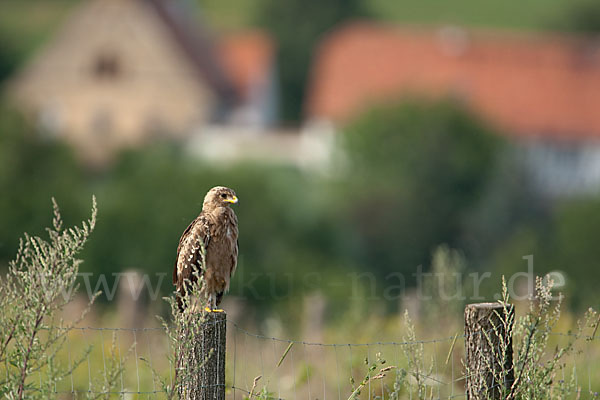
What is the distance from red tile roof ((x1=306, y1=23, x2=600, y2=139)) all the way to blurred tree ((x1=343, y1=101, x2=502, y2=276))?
9.79ft

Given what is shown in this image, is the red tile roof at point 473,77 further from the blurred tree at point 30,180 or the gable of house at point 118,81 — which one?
the blurred tree at point 30,180

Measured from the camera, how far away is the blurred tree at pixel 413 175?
187ft

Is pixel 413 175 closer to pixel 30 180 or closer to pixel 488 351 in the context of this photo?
pixel 30 180

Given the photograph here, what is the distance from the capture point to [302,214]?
54000 mm

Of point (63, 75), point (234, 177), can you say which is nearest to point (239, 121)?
A: point (63, 75)

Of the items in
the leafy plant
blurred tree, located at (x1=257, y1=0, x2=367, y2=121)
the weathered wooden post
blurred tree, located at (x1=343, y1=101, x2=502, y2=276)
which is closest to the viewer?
the leafy plant

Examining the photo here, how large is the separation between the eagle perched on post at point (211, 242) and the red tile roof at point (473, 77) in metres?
58.0

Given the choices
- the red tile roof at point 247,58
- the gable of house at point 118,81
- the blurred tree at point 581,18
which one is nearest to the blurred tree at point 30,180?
the gable of house at point 118,81

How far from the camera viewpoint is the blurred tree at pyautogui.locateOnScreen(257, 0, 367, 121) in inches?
2977

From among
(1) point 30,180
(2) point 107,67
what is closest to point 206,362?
(1) point 30,180

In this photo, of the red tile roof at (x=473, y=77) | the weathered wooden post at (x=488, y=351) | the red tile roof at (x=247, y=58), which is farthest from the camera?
the red tile roof at (x=247, y=58)

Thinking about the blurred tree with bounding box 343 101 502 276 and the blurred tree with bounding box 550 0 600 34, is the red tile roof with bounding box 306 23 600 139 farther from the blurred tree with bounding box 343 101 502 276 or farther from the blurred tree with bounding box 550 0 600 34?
the blurred tree with bounding box 550 0 600 34

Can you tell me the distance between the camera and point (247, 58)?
7362 centimetres

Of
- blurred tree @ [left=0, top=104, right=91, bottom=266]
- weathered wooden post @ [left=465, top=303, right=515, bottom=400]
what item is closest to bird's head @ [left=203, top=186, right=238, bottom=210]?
weathered wooden post @ [left=465, top=303, right=515, bottom=400]
